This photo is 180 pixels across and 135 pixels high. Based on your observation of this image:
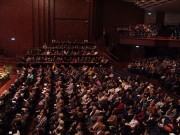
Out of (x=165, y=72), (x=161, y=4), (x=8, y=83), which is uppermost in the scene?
(x=161, y=4)

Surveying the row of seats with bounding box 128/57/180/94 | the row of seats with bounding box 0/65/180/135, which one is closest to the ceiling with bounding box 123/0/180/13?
the row of seats with bounding box 128/57/180/94

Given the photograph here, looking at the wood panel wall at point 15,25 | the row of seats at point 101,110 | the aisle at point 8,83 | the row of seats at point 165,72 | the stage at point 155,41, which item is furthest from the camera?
the wood panel wall at point 15,25

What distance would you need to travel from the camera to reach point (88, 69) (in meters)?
15.3

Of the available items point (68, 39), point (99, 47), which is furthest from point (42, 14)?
point (99, 47)

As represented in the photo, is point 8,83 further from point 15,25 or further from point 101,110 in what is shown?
point 15,25

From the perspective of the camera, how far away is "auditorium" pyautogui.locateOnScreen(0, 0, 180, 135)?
8.41 metres

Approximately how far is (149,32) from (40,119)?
1271 centimetres

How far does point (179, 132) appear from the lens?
7508 mm

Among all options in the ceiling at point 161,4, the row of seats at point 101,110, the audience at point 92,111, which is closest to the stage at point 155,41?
the ceiling at point 161,4

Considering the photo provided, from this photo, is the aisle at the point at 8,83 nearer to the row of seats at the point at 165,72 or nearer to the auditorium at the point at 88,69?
the auditorium at the point at 88,69

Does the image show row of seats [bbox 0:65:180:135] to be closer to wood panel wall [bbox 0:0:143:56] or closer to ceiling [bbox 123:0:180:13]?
ceiling [bbox 123:0:180:13]

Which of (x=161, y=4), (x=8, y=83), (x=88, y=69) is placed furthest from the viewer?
(x=161, y=4)

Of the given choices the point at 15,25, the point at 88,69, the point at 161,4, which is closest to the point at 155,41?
the point at 161,4

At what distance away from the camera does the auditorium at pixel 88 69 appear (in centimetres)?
841
